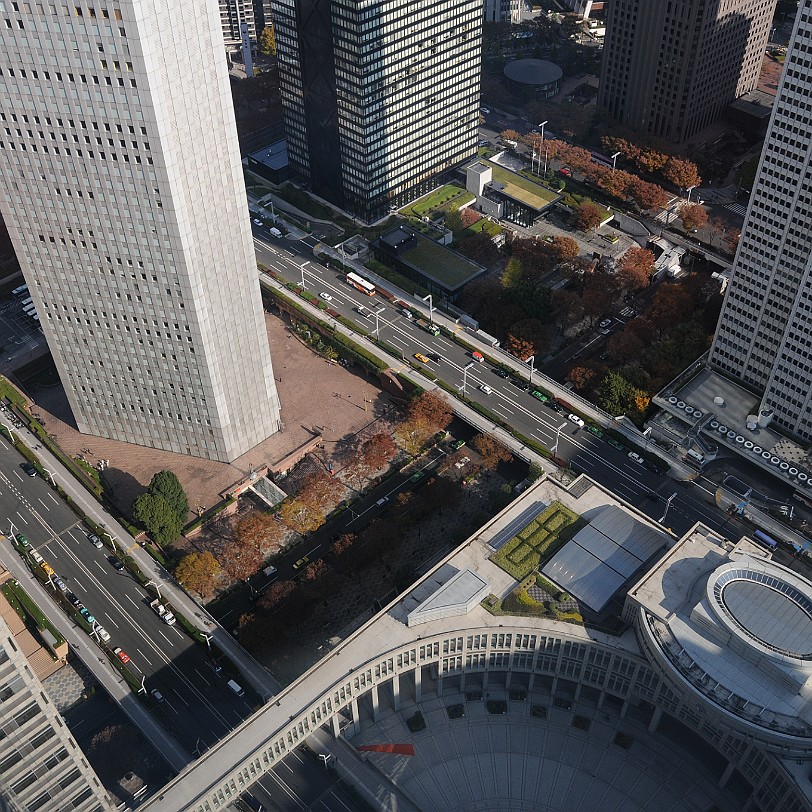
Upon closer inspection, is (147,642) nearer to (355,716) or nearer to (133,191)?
(355,716)

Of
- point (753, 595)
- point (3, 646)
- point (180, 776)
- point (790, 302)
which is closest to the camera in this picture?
point (3, 646)

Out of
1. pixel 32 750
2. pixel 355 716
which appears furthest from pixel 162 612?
pixel 32 750

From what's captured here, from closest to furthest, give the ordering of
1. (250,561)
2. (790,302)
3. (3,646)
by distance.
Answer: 1. (3,646)
2. (250,561)
3. (790,302)

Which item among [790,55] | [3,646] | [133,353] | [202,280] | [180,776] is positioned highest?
[790,55]

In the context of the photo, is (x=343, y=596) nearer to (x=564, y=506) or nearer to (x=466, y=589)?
(x=466, y=589)

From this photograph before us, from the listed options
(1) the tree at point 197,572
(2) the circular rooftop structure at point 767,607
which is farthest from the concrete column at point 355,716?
(2) the circular rooftop structure at point 767,607

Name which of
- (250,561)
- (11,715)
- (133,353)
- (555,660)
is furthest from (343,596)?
(11,715)
